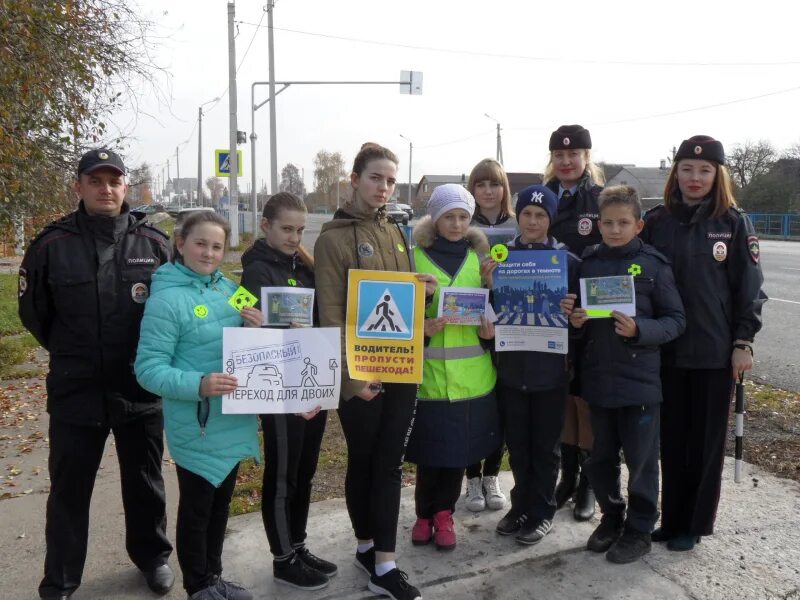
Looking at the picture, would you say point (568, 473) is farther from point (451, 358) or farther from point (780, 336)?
point (780, 336)

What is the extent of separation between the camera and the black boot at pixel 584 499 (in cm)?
418

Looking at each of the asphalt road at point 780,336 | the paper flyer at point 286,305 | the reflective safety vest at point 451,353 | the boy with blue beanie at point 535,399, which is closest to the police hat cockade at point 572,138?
the boy with blue beanie at point 535,399

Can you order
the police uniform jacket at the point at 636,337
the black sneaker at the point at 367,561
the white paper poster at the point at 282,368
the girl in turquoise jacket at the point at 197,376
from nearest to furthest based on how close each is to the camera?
the girl in turquoise jacket at the point at 197,376, the white paper poster at the point at 282,368, the black sneaker at the point at 367,561, the police uniform jacket at the point at 636,337

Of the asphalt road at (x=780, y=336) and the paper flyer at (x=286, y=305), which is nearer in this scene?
the paper flyer at (x=286, y=305)

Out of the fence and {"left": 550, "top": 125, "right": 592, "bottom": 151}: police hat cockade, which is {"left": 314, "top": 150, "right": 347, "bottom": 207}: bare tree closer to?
the fence

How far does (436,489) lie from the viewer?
3775mm

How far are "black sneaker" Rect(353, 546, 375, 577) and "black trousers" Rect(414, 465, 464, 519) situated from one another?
0.43 metres

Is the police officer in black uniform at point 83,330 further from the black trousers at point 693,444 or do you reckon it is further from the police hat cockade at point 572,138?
the black trousers at point 693,444

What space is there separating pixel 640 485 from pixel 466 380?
3.71 feet

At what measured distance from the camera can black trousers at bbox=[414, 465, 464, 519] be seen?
3742mm

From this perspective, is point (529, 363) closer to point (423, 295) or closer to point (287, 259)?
point (423, 295)

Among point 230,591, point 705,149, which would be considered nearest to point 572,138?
point 705,149

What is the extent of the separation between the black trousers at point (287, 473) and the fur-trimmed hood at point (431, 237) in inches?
41.8

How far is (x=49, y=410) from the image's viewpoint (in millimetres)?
3234
